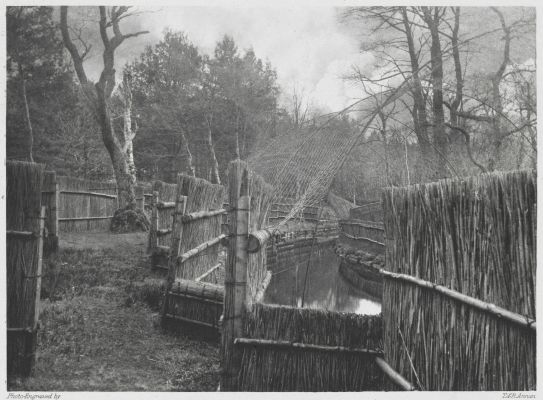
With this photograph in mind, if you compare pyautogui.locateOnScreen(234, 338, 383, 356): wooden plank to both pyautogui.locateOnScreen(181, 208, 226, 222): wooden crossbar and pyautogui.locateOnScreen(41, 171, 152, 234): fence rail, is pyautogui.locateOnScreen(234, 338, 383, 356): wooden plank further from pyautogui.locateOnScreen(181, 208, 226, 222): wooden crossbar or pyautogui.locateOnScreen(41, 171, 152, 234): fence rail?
pyautogui.locateOnScreen(41, 171, 152, 234): fence rail

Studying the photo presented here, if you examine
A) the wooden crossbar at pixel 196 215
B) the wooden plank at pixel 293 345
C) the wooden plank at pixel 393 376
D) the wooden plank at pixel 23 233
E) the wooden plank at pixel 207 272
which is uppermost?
the wooden crossbar at pixel 196 215

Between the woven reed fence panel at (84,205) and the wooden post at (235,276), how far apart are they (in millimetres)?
6211

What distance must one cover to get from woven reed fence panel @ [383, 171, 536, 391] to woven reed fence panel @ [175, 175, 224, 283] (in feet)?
6.86

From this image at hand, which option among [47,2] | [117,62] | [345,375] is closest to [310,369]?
[345,375]

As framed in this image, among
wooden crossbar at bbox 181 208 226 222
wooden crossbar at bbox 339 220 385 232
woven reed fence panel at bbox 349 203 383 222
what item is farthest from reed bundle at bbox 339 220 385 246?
wooden crossbar at bbox 181 208 226 222

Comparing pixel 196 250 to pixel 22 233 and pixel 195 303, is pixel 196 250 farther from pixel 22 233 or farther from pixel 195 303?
pixel 22 233

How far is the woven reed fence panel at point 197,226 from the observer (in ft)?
13.0

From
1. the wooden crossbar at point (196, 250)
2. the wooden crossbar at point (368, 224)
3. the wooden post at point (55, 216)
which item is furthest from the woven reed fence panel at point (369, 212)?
the wooden post at point (55, 216)

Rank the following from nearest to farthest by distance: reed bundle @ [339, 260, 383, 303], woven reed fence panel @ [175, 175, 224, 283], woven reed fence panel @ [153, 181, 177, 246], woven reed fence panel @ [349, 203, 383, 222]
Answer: woven reed fence panel @ [175, 175, 224, 283] < woven reed fence panel @ [153, 181, 177, 246] < reed bundle @ [339, 260, 383, 303] < woven reed fence panel @ [349, 203, 383, 222]

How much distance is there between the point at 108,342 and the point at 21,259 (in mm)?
1244

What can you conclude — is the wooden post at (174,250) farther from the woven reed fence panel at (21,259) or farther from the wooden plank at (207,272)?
the woven reed fence panel at (21,259)

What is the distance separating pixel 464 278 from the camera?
1958mm

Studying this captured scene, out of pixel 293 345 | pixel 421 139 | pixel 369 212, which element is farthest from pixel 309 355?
pixel 369 212

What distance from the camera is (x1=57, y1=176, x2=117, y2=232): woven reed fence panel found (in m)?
7.88
